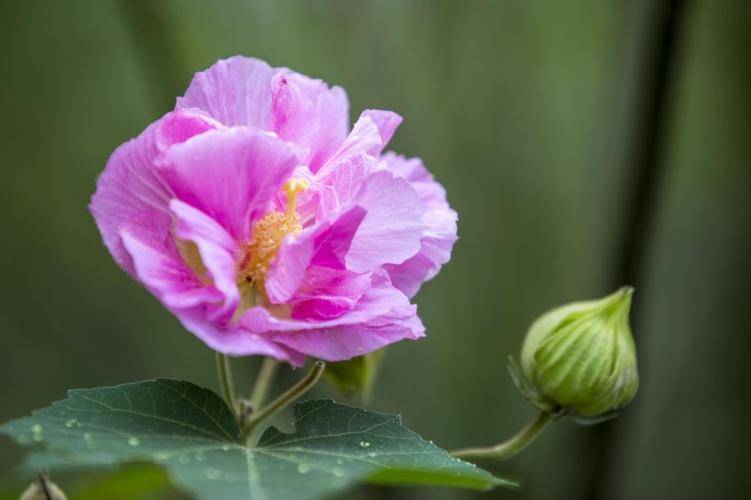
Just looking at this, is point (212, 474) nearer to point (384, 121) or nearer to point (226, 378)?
point (226, 378)

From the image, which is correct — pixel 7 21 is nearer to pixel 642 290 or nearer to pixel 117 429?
pixel 642 290

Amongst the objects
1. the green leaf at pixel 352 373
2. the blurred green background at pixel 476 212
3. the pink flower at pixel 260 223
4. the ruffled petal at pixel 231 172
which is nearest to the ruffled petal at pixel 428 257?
the pink flower at pixel 260 223

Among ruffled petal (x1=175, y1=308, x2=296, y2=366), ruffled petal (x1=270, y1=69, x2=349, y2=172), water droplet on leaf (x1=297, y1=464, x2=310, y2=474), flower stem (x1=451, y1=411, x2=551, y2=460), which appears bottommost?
flower stem (x1=451, y1=411, x2=551, y2=460)

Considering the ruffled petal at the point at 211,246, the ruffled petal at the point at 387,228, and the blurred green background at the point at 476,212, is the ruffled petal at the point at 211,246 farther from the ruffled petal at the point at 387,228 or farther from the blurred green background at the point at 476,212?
the blurred green background at the point at 476,212

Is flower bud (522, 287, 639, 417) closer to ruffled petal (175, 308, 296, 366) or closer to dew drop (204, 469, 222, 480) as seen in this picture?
ruffled petal (175, 308, 296, 366)

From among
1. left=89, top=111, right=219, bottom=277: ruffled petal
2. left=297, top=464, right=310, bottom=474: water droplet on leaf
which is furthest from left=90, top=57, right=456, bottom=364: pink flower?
left=297, top=464, right=310, bottom=474: water droplet on leaf

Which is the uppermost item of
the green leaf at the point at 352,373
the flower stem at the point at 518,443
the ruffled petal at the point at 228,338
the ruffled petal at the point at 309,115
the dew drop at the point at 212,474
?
the ruffled petal at the point at 309,115

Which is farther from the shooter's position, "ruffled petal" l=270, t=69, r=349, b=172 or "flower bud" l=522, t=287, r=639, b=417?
"flower bud" l=522, t=287, r=639, b=417

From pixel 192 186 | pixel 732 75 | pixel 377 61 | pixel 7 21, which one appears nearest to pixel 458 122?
pixel 377 61
